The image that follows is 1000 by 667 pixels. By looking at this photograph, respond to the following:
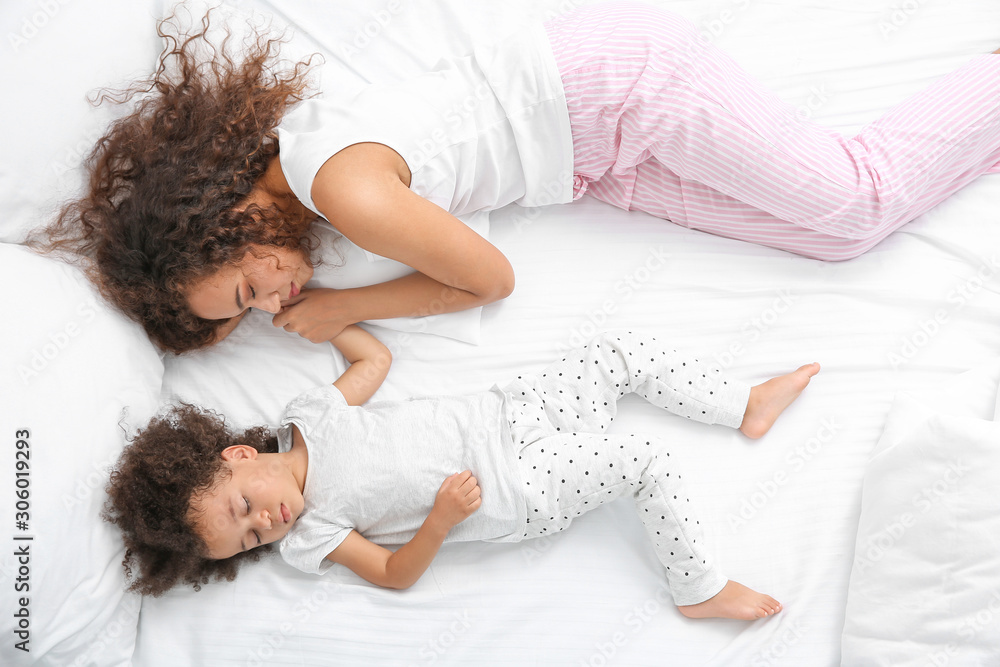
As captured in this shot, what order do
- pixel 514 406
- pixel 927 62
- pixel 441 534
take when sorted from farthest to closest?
pixel 927 62, pixel 514 406, pixel 441 534

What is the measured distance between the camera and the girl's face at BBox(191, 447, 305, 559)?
115cm

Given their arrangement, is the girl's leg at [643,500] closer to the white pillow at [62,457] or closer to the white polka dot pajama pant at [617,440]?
the white polka dot pajama pant at [617,440]

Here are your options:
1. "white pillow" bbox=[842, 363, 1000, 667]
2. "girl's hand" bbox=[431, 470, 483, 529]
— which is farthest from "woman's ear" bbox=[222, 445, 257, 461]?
"white pillow" bbox=[842, 363, 1000, 667]

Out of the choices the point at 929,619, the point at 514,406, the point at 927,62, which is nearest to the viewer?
the point at 929,619

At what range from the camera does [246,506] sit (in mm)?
1163

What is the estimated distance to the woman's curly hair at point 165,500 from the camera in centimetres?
114

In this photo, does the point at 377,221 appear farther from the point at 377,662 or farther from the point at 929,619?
the point at 929,619

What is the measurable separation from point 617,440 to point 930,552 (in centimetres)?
52

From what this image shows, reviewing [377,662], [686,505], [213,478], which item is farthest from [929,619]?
[213,478]

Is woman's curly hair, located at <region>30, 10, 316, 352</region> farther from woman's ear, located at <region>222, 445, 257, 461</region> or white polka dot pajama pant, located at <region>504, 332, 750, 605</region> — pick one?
white polka dot pajama pant, located at <region>504, 332, 750, 605</region>

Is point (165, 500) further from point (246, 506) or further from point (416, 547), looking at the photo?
point (416, 547)

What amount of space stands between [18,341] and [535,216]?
983mm

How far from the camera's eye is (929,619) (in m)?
1.04

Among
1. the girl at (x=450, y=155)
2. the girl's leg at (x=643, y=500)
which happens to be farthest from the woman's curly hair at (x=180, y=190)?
the girl's leg at (x=643, y=500)
